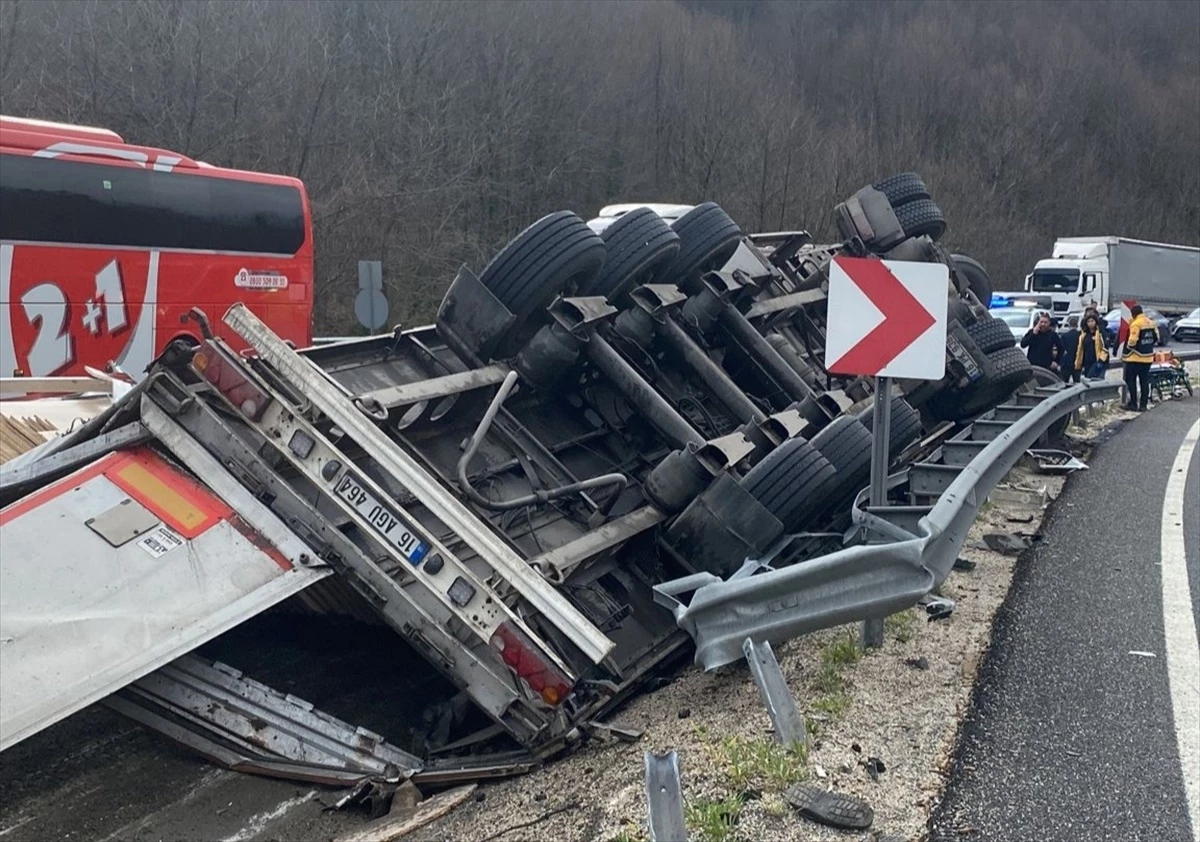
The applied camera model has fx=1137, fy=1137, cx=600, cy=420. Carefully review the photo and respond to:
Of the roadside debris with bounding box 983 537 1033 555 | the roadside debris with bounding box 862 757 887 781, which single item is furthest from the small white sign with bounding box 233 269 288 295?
the roadside debris with bounding box 862 757 887 781

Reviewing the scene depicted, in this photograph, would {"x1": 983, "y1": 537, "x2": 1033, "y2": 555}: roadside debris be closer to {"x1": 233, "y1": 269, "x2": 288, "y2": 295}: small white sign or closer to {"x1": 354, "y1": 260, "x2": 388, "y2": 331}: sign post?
{"x1": 233, "y1": 269, "x2": 288, "y2": 295}: small white sign

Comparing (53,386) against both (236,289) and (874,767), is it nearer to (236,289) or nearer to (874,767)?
(874,767)

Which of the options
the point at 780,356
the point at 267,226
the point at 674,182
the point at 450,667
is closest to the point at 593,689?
the point at 450,667

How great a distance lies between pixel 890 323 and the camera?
13.4 feet

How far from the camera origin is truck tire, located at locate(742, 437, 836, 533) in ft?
14.9

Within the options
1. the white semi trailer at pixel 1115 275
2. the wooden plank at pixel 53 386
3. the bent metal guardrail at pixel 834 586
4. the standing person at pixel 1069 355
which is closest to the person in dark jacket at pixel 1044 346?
the standing person at pixel 1069 355

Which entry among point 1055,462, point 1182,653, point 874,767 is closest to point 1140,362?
point 1055,462

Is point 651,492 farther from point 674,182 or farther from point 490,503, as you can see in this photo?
point 674,182

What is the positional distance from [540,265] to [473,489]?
1193mm

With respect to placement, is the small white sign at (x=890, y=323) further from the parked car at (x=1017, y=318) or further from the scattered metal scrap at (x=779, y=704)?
the parked car at (x=1017, y=318)

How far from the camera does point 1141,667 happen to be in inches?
158

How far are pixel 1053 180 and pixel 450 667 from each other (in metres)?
54.5

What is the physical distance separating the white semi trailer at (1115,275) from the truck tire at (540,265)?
83.3 feet

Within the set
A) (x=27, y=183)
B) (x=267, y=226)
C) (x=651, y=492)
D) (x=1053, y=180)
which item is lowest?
(x=1053, y=180)
